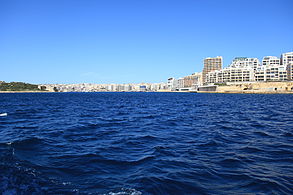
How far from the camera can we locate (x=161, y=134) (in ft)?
45.5

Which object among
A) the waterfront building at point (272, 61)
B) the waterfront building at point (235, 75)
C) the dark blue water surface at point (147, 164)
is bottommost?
the dark blue water surface at point (147, 164)

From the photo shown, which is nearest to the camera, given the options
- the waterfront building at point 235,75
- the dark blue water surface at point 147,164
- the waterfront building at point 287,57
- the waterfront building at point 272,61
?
the dark blue water surface at point 147,164

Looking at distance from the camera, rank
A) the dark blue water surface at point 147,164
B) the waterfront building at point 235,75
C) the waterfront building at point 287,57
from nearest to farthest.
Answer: the dark blue water surface at point 147,164, the waterfront building at point 235,75, the waterfront building at point 287,57

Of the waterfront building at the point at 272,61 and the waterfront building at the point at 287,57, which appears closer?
the waterfront building at the point at 287,57

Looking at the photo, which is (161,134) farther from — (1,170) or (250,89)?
(250,89)

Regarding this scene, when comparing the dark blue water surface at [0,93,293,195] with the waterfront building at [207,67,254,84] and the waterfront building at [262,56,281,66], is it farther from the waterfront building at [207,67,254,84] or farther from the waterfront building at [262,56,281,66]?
the waterfront building at [262,56,281,66]

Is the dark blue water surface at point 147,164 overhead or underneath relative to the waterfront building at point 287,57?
underneath

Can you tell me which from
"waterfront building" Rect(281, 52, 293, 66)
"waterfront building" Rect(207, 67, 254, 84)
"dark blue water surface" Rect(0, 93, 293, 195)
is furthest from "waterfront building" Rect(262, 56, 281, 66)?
"dark blue water surface" Rect(0, 93, 293, 195)

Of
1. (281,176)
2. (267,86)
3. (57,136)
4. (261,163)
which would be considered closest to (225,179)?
(281,176)

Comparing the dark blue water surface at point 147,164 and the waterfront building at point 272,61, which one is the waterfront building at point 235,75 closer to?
the waterfront building at point 272,61

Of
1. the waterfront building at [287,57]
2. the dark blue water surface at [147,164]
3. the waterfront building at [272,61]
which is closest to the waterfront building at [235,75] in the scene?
the waterfront building at [272,61]

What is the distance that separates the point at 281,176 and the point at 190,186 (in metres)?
3.08

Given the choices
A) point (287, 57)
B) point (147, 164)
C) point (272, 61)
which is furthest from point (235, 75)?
point (147, 164)

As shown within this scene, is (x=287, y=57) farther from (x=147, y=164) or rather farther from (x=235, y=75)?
(x=147, y=164)
